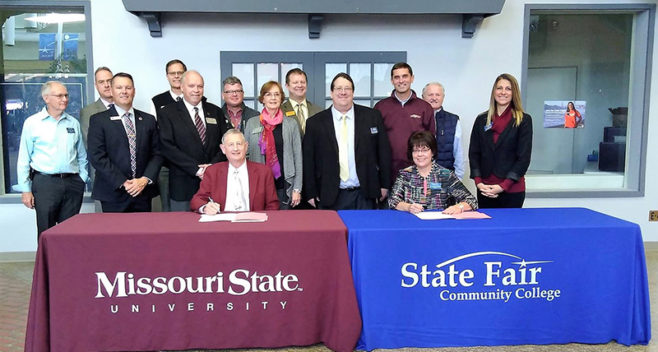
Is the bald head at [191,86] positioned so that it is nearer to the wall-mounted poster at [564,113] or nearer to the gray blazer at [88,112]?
the gray blazer at [88,112]

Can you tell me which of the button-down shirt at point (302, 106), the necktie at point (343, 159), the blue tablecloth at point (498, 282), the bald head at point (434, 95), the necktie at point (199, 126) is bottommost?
the blue tablecloth at point (498, 282)

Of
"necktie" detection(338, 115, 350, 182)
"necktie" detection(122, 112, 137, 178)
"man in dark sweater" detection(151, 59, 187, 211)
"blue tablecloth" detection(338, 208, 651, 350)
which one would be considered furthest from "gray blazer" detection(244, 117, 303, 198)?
"blue tablecloth" detection(338, 208, 651, 350)

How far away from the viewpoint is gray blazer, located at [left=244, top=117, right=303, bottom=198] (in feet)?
12.7

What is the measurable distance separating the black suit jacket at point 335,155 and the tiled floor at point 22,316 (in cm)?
123

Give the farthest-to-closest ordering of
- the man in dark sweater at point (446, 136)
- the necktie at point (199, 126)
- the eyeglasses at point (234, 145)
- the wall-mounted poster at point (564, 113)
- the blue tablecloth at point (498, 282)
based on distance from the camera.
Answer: the wall-mounted poster at point (564, 113) → the man in dark sweater at point (446, 136) → the necktie at point (199, 126) → the eyeglasses at point (234, 145) → the blue tablecloth at point (498, 282)

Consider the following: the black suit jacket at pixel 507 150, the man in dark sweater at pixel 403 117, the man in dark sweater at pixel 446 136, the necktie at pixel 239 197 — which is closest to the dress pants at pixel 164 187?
the necktie at pixel 239 197

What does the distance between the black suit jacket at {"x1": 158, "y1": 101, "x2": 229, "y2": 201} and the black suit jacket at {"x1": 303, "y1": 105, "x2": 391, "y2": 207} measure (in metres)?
0.74

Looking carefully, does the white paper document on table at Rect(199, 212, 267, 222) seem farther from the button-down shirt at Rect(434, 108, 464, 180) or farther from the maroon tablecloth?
the button-down shirt at Rect(434, 108, 464, 180)

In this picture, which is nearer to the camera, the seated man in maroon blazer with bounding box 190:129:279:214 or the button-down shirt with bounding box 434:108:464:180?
the seated man in maroon blazer with bounding box 190:129:279:214

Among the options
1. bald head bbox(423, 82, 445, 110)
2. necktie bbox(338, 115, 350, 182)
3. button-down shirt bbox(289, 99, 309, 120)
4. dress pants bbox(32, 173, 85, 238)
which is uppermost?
bald head bbox(423, 82, 445, 110)

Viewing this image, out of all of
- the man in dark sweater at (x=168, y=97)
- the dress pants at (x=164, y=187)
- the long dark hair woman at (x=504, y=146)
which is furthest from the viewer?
the dress pants at (x=164, y=187)

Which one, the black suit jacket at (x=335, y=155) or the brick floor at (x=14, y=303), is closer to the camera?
the brick floor at (x=14, y=303)

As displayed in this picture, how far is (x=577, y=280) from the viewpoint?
112 inches

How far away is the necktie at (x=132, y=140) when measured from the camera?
147 inches
